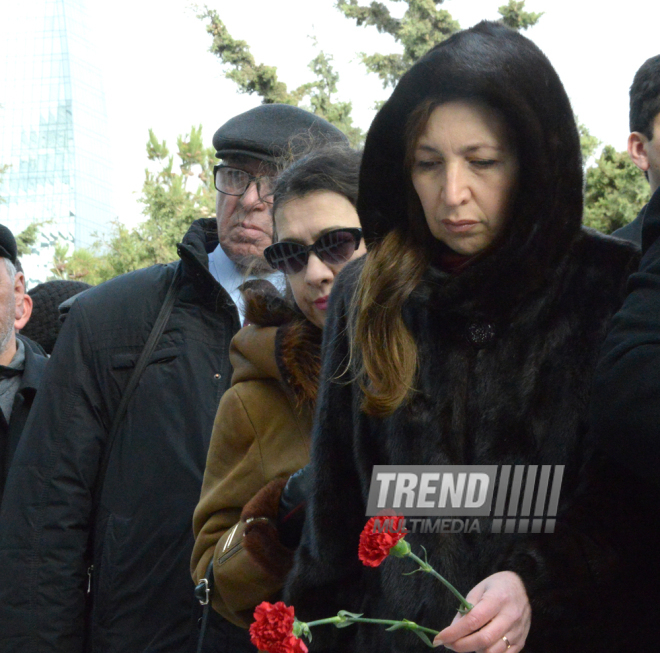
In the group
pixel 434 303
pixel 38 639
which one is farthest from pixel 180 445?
pixel 434 303

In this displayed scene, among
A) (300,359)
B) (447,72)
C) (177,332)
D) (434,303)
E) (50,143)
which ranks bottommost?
(50,143)

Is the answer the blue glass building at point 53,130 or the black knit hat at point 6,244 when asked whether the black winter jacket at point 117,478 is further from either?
the blue glass building at point 53,130

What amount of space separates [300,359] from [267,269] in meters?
0.84

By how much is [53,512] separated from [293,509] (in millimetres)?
1164

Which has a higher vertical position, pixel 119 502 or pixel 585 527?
pixel 585 527

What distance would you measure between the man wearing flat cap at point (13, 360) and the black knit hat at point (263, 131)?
1.23 m

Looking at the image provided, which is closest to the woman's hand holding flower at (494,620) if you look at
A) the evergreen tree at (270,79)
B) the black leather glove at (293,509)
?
the black leather glove at (293,509)

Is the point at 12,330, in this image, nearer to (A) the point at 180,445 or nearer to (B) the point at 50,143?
(A) the point at 180,445

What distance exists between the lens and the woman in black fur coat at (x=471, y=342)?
166 centimetres

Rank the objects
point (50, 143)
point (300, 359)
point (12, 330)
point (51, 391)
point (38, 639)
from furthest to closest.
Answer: point (50, 143)
point (12, 330)
point (51, 391)
point (38, 639)
point (300, 359)

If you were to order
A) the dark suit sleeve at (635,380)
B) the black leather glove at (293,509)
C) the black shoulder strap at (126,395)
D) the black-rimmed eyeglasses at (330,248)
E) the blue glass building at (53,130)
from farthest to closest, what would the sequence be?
the blue glass building at (53,130) → the black shoulder strap at (126,395) → the black-rimmed eyeglasses at (330,248) → the black leather glove at (293,509) → the dark suit sleeve at (635,380)

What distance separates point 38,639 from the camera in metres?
2.89

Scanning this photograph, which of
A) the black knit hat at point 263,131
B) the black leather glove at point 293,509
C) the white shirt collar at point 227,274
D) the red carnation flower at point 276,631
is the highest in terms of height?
the black knit hat at point 263,131

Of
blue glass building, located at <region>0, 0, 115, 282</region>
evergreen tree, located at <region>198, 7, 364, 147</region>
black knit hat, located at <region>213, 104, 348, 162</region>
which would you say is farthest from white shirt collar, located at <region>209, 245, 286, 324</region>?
blue glass building, located at <region>0, 0, 115, 282</region>
